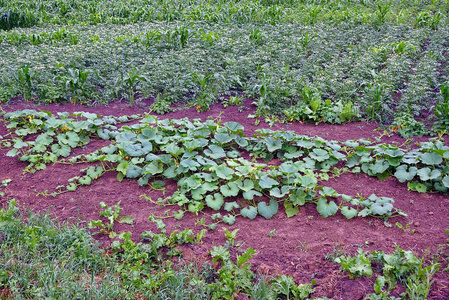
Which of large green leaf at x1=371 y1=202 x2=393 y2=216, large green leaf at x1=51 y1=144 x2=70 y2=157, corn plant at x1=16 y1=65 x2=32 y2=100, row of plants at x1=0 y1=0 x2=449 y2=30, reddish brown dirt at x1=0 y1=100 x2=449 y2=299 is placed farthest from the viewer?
row of plants at x1=0 y1=0 x2=449 y2=30

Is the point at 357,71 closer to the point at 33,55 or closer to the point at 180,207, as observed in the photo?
the point at 180,207

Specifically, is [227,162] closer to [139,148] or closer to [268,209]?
[268,209]

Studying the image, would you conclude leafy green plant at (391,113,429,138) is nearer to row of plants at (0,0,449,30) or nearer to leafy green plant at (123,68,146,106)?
leafy green plant at (123,68,146,106)

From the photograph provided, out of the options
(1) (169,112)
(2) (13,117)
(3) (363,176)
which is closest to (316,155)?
(3) (363,176)

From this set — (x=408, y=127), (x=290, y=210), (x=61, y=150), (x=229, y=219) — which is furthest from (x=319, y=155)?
(x=61, y=150)

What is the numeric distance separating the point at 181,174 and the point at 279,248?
157 cm

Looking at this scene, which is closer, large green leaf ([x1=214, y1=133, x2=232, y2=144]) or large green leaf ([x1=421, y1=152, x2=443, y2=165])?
large green leaf ([x1=421, y1=152, x2=443, y2=165])

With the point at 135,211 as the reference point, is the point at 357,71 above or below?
above

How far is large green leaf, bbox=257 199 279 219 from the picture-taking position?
165 inches

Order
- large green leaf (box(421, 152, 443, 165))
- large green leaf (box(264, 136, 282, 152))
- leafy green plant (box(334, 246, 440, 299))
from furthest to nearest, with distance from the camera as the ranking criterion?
large green leaf (box(264, 136, 282, 152))
large green leaf (box(421, 152, 443, 165))
leafy green plant (box(334, 246, 440, 299))

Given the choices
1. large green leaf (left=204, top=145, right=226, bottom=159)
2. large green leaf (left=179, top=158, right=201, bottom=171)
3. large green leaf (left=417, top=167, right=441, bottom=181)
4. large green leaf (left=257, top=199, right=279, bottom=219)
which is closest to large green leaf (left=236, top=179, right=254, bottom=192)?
large green leaf (left=257, top=199, right=279, bottom=219)

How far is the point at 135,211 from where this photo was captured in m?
4.36

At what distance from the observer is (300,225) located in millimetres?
4125

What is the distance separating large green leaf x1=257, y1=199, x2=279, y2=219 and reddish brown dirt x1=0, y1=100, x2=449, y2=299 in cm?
8
